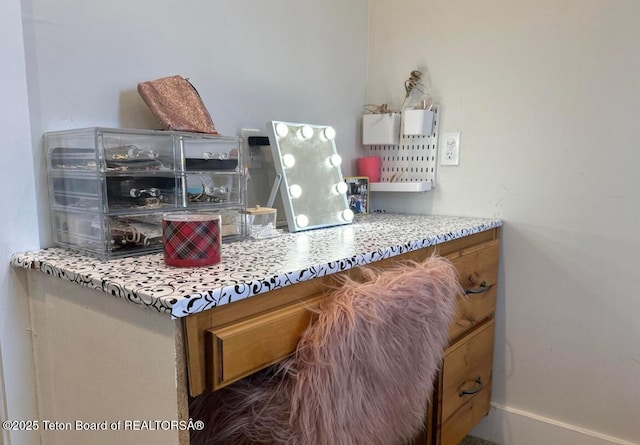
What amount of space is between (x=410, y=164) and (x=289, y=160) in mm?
626

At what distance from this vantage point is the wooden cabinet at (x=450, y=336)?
0.68 meters

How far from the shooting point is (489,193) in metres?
1.62

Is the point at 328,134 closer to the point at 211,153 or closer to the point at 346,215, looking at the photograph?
the point at 346,215

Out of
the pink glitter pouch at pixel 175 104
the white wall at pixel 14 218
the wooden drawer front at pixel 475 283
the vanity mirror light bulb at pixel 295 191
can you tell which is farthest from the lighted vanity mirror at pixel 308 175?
the white wall at pixel 14 218

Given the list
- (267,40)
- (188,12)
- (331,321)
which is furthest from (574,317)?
(188,12)

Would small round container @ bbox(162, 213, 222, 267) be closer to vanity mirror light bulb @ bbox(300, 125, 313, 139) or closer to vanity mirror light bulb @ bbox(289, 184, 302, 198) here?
vanity mirror light bulb @ bbox(289, 184, 302, 198)

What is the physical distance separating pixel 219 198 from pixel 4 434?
673mm

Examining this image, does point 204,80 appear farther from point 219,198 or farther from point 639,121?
point 639,121

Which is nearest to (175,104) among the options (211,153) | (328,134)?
(211,153)

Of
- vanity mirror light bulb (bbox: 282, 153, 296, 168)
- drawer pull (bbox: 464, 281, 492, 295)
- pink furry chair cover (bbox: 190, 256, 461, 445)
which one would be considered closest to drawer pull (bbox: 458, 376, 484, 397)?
drawer pull (bbox: 464, 281, 492, 295)

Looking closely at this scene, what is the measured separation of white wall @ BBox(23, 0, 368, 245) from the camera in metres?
0.96

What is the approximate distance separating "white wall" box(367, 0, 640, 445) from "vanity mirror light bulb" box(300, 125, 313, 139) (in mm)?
578

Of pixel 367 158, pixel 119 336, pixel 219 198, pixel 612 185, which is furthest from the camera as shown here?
pixel 367 158

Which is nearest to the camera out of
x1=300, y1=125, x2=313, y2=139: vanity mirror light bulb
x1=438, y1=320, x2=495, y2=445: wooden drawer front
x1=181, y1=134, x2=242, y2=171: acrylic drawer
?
x1=181, y1=134, x2=242, y2=171: acrylic drawer
